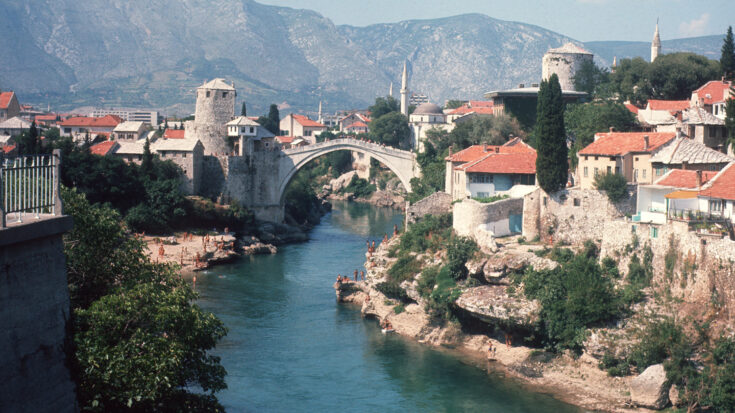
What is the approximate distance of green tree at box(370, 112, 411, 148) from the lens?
84.7 meters

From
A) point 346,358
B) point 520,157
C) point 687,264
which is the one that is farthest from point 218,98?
point 687,264

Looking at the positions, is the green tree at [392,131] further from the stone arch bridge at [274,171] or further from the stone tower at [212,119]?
the stone tower at [212,119]

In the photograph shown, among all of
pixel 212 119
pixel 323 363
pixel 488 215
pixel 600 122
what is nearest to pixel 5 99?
pixel 212 119

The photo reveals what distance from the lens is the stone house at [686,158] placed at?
32.1 metres

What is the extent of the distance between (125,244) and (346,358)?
1169 centimetres

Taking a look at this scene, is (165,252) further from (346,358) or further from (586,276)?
(586,276)

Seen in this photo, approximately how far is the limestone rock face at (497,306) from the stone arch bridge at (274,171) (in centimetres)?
2904

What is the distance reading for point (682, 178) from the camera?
30.4 m

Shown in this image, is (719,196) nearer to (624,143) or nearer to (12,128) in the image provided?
(624,143)

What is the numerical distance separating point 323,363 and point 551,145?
1256 centimetres

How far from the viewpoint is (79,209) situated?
19.8m

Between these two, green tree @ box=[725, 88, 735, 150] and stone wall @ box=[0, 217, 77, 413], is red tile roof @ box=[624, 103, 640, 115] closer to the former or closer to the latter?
green tree @ box=[725, 88, 735, 150]

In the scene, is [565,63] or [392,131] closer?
[565,63]

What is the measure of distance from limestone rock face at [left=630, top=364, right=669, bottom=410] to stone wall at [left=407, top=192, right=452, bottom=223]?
17616 mm
